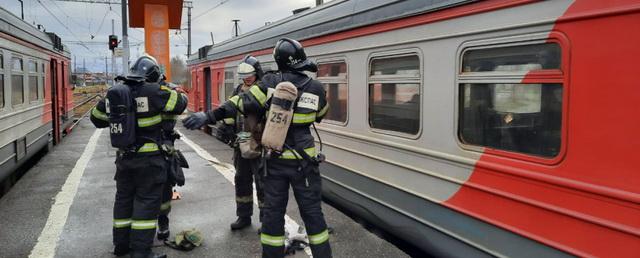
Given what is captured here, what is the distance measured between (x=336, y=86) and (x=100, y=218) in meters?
3.10

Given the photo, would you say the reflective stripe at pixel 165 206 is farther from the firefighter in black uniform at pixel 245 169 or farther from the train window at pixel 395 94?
the train window at pixel 395 94

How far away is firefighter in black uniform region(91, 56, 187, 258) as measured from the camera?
420 cm

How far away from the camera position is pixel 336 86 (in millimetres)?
5836

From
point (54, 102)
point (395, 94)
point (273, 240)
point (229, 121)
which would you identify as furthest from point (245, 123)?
point (54, 102)

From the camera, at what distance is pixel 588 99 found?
2.77m

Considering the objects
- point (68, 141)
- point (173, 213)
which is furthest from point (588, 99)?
point (68, 141)

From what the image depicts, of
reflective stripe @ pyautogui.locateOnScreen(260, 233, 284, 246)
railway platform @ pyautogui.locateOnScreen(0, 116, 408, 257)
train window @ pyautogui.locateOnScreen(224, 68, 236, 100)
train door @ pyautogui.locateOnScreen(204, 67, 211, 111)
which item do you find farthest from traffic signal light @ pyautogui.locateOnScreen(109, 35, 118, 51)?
reflective stripe @ pyautogui.locateOnScreen(260, 233, 284, 246)

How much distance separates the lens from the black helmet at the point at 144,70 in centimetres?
422

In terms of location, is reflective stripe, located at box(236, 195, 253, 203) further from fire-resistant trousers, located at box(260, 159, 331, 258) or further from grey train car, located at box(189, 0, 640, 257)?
fire-resistant trousers, located at box(260, 159, 331, 258)

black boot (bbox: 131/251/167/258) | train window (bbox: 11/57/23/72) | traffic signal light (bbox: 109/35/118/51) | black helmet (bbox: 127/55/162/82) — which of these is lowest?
black boot (bbox: 131/251/167/258)

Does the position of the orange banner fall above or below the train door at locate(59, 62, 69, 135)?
above

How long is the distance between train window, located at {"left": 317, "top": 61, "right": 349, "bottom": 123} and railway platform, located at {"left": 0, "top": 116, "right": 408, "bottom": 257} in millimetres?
1140

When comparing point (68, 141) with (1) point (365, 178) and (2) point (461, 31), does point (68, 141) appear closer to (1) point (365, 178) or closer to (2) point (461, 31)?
(1) point (365, 178)

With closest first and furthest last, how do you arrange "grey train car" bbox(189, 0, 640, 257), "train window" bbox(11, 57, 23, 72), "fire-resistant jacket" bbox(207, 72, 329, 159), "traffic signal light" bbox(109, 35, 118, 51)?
"grey train car" bbox(189, 0, 640, 257), "fire-resistant jacket" bbox(207, 72, 329, 159), "train window" bbox(11, 57, 23, 72), "traffic signal light" bbox(109, 35, 118, 51)
